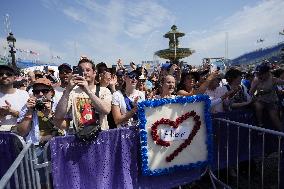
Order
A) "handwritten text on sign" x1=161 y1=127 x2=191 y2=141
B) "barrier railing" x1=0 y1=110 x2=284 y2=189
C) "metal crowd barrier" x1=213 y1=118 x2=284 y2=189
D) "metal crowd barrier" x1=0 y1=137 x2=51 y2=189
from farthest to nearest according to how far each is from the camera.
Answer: "metal crowd barrier" x1=213 y1=118 x2=284 y2=189 → "handwritten text on sign" x1=161 y1=127 x2=191 y2=141 → "barrier railing" x1=0 y1=110 x2=284 y2=189 → "metal crowd barrier" x1=0 y1=137 x2=51 y2=189

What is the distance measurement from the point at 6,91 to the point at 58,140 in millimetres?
1573

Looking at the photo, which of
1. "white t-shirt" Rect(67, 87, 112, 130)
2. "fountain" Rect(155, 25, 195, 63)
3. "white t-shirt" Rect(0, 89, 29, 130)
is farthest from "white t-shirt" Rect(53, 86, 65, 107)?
"fountain" Rect(155, 25, 195, 63)

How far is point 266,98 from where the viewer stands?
5.87 metres

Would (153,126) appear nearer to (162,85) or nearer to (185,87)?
(162,85)

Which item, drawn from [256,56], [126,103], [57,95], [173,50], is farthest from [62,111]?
[256,56]

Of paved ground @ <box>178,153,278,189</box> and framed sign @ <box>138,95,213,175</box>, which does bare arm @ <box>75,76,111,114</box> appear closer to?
framed sign @ <box>138,95,213,175</box>

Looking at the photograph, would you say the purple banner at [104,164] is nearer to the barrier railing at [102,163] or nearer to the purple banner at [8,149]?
the barrier railing at [102,163]

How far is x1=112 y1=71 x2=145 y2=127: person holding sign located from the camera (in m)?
4.29

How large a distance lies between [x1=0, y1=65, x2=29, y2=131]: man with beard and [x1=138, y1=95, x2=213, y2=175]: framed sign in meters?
2.03

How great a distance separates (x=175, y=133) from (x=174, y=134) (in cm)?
2

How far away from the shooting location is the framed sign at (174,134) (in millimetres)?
4047

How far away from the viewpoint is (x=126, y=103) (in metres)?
4.58

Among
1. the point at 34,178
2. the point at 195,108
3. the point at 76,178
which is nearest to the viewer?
the point at 34,178

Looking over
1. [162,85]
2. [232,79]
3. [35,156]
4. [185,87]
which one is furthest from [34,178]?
[232,79]
